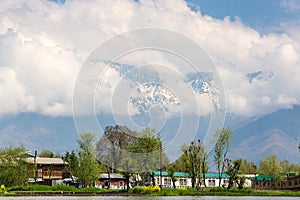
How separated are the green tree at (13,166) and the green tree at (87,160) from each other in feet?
26.7

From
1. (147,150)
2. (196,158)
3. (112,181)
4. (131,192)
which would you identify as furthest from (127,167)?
(112,181)

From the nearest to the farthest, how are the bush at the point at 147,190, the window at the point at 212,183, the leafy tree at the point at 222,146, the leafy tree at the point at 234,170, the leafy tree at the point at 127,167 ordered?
the bush at the point at 147,190 < the leafy tree at the point at 234,170 < the leafy tree at the point at 127,167 < the leafy tree at the point at 222,146 < the window at the point at 212,183

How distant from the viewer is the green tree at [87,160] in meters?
76.3

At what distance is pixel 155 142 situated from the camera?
230 feet

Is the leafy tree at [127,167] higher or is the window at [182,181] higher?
the leafy tree at [127,167]

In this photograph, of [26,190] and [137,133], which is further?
[137,133]

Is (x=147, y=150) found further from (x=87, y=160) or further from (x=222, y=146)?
(x=222, y=146)

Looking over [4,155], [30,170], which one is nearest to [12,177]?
[4,155]

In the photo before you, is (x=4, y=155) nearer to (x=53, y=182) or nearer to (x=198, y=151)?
(x=53, y=182)

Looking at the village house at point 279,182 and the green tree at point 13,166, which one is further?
the village house at point 279,182

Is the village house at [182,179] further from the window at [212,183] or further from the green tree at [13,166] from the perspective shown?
the green tree at [13,166]

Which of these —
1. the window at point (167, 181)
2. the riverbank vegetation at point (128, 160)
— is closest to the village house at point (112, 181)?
the riverbank vegetation at point (128, 160)

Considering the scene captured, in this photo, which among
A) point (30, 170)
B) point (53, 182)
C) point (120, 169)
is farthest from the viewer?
point (53, 182)

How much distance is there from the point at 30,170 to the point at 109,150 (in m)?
12.9
